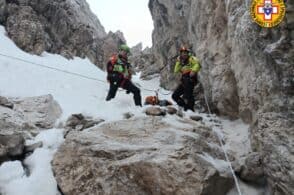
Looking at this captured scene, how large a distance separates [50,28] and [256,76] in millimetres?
19907

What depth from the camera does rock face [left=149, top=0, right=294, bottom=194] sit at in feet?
21.6

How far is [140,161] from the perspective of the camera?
24.4 ft

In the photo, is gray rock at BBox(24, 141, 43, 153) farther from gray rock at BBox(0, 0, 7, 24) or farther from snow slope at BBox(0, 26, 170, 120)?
gray rock at BBox(0, 0, 7, 24)

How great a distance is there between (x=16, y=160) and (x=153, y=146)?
123 inches

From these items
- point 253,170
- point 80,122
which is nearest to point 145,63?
point 80,122

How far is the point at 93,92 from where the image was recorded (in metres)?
16.9

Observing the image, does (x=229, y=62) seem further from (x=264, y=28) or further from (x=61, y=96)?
(x=61, y=96)

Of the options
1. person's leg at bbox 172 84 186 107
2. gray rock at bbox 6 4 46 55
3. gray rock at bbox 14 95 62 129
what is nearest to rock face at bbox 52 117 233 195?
gray rock at bbox 14 95 62 129

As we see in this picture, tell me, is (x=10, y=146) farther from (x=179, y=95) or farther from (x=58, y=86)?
(x=58, y=86)

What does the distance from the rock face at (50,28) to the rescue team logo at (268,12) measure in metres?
16.4

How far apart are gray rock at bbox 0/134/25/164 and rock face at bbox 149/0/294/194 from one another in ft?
16.6

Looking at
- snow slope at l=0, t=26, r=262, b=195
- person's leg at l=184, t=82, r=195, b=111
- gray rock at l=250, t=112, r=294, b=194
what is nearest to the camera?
gray rock at l=250, t=112, r=294, b=194

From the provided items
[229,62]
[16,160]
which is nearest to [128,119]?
[16,160]

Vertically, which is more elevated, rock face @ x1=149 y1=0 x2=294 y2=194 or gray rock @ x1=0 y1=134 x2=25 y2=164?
rock face @ x1=149 y1=0 x2=294 y2=194
